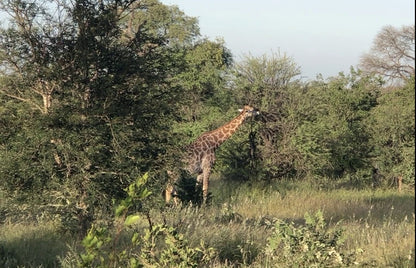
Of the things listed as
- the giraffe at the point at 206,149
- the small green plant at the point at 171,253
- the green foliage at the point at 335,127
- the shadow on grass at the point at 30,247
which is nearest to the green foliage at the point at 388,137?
the green foliage at the point at 335,127

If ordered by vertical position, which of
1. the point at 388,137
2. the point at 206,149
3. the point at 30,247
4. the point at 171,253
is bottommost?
the point at 30,247

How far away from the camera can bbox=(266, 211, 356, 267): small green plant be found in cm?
541

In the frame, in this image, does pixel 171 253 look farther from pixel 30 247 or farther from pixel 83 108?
pixel 83 108

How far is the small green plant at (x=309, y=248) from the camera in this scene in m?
5.41

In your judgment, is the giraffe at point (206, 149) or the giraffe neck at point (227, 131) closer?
the giraffe at point (206, 149)

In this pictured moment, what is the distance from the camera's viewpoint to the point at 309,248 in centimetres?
558

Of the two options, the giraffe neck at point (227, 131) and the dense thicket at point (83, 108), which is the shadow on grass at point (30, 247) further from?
the giraffe neck at point (227, 131)

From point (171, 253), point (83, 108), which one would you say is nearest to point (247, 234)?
point (171, 253)

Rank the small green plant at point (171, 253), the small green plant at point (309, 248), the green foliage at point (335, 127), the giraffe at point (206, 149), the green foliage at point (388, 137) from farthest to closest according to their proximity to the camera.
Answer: the green foliage at point (335, 127), the giraffe at point (206, 149), the green foliage at point (388, 137), the small green plant at point (309, 248), the small green plant at point (171, 253)

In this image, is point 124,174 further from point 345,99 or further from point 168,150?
point 345,99

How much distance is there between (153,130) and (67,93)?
1344mm

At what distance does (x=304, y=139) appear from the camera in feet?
57.5

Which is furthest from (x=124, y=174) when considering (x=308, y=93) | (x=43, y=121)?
(x=308, y=93)

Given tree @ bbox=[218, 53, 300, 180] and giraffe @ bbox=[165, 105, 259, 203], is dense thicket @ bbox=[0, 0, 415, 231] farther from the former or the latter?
tree @ bbox=[218, 53, 300, 180]
